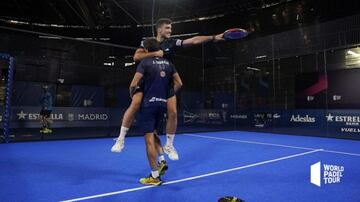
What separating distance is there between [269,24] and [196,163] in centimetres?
992

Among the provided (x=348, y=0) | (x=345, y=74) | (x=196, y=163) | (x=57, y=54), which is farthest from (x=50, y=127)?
(x=348, y=0)

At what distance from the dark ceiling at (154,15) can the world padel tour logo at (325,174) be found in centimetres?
799

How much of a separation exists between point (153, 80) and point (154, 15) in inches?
389

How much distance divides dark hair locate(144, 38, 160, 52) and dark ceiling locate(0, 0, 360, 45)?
8102 mm

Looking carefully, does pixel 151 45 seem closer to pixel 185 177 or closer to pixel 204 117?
pixel 185 177

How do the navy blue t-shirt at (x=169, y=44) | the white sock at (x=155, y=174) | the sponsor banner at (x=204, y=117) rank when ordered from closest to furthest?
the white sock at (x=155, y=174), the navy blue t-shirt at (x=169, y=44), the sponsor banner at (x=204, y=117)

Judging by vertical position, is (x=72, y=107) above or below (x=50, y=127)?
above

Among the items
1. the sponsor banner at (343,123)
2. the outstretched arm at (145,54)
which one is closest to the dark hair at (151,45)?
the outstretched arm at (145,54)

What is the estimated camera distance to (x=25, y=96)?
385 inches

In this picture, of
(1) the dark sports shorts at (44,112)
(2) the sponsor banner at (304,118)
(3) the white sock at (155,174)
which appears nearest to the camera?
(3) the white sock at (155,174)

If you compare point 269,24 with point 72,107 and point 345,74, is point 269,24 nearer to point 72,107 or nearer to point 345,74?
point 345,74

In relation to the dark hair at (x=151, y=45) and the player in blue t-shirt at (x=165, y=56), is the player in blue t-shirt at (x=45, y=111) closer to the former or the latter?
the player in blue t-shirt at (x=165, y=56)

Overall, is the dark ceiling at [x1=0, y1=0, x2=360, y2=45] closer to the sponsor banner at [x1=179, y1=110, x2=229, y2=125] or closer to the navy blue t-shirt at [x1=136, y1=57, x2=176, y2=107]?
the sponsor banner at [x1=179, y1=110, x2=229, y2=125]

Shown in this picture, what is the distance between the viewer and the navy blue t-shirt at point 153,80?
321 cm
